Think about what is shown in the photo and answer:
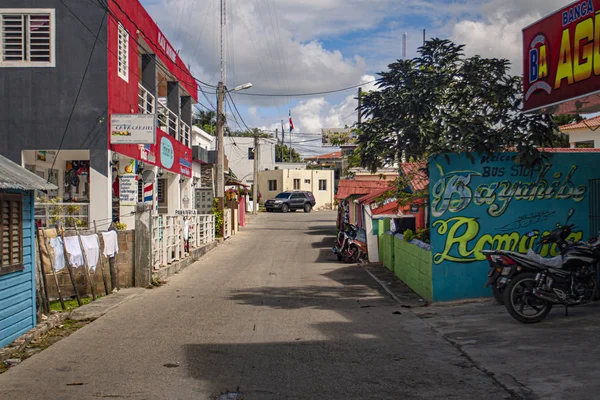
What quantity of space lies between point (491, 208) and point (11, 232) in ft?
26.1

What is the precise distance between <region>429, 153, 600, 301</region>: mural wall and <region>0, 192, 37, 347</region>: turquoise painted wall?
6.73 m

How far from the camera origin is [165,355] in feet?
25.4

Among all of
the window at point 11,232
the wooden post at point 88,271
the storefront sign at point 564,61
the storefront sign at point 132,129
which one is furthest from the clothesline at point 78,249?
the storefront sign at point 564,61

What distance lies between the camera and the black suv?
5494 centimetres

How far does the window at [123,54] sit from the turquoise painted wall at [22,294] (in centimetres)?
1030

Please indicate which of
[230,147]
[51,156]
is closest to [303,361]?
[51,156]

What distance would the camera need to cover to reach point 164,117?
88.4ft

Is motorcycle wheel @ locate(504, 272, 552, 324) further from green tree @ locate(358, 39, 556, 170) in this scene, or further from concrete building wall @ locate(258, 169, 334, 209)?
concrete building wall @ locate(258, 169, 334, 209)

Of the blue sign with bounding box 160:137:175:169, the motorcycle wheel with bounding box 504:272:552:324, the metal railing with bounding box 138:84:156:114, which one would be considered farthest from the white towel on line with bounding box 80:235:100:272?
the blue sign with bounding box 160:137:175:169

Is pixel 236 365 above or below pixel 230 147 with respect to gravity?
below

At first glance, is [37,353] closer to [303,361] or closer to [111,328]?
[111,328]

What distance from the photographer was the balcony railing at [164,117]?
22016 millimetres

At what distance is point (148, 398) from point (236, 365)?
1.43 m

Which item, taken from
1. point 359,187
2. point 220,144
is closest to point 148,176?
point 220,144
